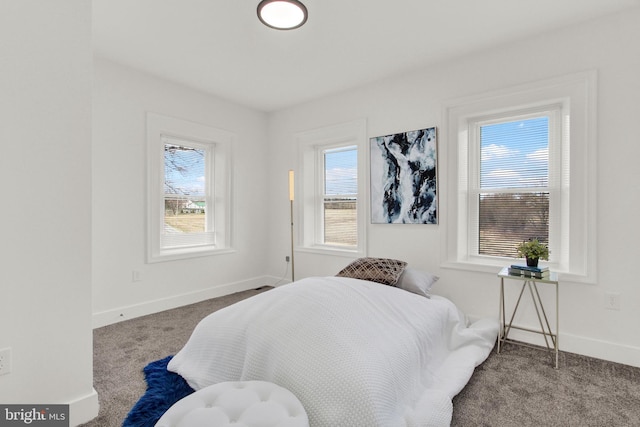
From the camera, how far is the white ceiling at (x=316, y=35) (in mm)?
2352

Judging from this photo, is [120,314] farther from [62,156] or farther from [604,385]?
[604,385]

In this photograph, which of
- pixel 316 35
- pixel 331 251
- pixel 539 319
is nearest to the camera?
pixel 539 319

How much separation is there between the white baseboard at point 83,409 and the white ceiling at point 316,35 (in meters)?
2.56

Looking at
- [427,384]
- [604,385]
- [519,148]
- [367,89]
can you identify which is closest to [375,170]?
[367,89]

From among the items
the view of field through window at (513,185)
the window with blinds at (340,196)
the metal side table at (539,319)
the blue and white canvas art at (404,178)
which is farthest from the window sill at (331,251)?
the metal side table at (539,319)

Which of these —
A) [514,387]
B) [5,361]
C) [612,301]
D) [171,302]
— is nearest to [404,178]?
[612,301]

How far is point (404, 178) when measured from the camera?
3475mm

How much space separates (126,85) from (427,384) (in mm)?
3779

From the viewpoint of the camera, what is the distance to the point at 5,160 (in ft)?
4.92

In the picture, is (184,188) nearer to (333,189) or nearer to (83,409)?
(333,189)

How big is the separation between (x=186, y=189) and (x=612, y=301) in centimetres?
429

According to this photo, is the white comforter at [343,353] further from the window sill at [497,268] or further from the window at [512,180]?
A: the window at [512,180]
